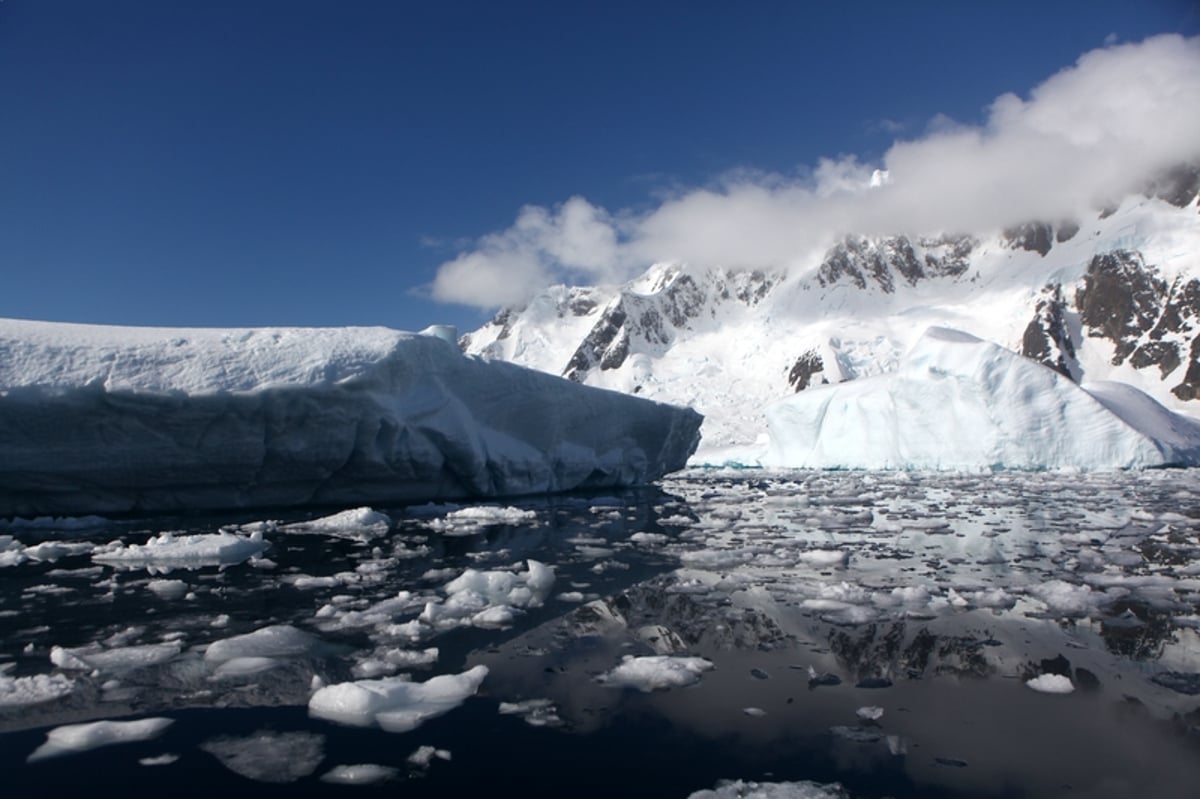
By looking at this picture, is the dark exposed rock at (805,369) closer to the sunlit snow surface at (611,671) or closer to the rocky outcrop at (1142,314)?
the rocky outcrop at (1142,314)

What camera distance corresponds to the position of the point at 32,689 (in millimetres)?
3740

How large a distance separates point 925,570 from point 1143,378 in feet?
235

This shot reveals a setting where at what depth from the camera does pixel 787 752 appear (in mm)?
3121

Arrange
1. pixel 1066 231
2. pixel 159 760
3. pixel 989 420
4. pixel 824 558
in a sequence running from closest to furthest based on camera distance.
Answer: pixel 159 760, pixel 824 558, pixel 989 420, pixel 1066 231

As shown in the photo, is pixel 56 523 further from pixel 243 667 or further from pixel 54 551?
pixel 243 667

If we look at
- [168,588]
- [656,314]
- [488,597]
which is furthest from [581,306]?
[488,597]

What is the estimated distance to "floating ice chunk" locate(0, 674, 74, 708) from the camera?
363 centimetres

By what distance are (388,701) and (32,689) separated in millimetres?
1771

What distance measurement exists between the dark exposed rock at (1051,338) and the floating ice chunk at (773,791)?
230ft

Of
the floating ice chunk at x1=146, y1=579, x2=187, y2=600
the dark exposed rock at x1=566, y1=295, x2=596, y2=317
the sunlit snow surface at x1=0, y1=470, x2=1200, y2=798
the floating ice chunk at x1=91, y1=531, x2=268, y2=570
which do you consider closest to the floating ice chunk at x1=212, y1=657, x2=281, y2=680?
the sunlit snow surface at x1=0, y1=470, x2=1200, y2=798

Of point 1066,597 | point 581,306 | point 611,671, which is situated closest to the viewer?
point 611,671

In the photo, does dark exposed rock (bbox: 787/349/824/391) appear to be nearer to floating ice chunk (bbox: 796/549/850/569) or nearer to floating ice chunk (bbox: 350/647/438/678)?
floating ice chunk (bbox: 796/549/850/569)

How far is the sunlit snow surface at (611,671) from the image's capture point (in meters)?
2.98

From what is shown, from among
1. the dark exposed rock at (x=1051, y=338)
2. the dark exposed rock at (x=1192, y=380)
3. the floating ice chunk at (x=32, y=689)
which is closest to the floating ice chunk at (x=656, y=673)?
the floating ice chunk at (x=32, y=689)
